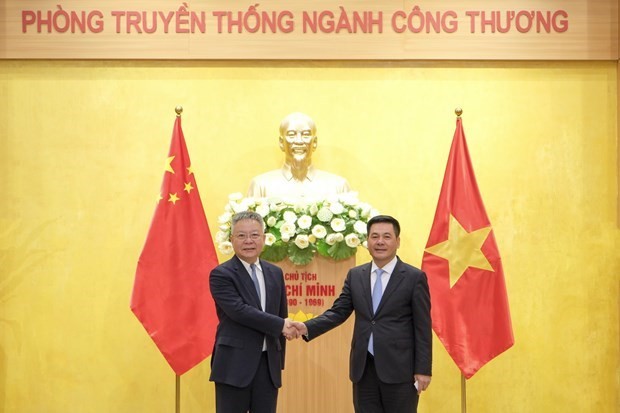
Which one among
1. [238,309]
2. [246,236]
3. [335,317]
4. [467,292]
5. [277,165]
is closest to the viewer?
[238,309]

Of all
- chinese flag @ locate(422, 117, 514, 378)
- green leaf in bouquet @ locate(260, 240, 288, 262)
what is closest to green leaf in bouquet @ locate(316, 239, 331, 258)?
green leaf in bouquet @ locate(260, 240, 288, 262)

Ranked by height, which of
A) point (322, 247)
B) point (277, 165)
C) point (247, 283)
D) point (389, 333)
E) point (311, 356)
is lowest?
point (311, 356)

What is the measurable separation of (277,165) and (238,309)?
2422 mm

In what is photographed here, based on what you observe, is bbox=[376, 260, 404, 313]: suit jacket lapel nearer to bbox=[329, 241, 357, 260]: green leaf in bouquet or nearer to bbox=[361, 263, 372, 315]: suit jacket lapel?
bbox=[361, 263, 372, 315]: suit jacket lapel

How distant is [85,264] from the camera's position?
584cm

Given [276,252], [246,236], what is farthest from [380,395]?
[276,252]

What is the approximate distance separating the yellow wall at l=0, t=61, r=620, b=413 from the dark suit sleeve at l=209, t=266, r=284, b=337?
7.27 ft

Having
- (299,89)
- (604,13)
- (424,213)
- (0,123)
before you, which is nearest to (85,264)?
(0,123)

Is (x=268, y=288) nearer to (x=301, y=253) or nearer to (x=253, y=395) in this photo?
(x=253, y=395)

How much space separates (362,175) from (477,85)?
3.45 feet

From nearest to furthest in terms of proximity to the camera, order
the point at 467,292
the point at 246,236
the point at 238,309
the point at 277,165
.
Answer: the point at 238,309 < the point at 246,236 < the point at 467,292 < the point at 277,165

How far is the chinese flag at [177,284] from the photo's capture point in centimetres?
498

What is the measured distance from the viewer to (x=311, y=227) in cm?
478

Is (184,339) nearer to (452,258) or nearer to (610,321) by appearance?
(452,258)
